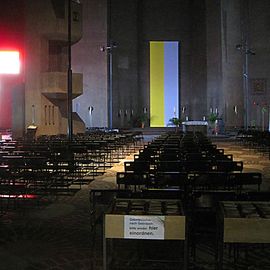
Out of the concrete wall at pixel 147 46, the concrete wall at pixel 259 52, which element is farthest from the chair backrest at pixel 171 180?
the concrete wall at pixel 147 46

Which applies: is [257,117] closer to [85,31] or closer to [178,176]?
[85,31]

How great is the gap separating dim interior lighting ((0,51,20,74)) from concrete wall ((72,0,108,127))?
11.3 m

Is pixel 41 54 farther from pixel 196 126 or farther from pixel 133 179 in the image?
pixel 133 179

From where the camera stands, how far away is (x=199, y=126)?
32969 mm

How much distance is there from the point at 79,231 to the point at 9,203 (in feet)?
9.55

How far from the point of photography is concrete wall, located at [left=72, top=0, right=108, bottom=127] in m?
38.6

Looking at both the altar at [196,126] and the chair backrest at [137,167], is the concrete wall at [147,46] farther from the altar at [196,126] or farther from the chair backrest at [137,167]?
the chair backrest at [137,167]

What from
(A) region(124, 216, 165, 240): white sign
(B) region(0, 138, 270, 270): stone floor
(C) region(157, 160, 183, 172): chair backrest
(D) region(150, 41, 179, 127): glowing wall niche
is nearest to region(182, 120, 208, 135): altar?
(D) region(150, 41, 179, 127): glowing wall niche

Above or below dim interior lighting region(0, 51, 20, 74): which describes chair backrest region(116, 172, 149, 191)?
below

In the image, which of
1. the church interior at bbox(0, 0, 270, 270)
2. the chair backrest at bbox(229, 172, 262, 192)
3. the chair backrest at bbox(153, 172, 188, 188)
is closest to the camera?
the church interior at bbox(0, 0, 270, 270)

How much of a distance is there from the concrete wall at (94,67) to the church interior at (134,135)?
0.27 ft

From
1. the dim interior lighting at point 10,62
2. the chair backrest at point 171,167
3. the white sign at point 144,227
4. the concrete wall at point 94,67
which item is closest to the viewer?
the white sign at point 144,227

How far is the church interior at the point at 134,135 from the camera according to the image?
494cm

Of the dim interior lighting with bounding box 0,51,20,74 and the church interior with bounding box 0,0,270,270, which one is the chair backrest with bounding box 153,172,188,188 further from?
the dim interior lighting with bounding box 0,51,20,74
